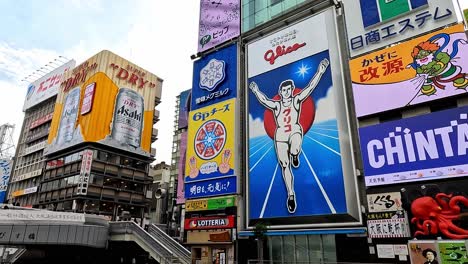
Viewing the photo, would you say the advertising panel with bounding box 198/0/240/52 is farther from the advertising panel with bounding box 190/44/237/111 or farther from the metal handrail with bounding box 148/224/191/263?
the metal handrail with bounding box 148/224/191/263

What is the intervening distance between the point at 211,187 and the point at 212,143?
444cm

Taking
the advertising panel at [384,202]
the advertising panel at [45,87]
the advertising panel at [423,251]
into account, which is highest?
the advertising panel at [45,87]

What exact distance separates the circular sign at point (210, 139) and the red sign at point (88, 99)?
3187cm

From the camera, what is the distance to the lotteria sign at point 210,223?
2978 cm

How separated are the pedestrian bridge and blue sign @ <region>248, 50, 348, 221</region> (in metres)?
9.24

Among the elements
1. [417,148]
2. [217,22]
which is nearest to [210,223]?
[417,148]

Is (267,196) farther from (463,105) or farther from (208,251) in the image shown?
(463,105)

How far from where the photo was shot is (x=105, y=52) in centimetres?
6312

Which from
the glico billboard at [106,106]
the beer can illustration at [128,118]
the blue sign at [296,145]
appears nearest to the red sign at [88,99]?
the glico billboard at [106,106]

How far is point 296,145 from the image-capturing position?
28.0 metres

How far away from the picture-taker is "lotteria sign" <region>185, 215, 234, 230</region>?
29.8 m

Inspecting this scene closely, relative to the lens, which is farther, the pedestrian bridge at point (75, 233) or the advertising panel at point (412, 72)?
the pedestrian bridge at point (75, 233)

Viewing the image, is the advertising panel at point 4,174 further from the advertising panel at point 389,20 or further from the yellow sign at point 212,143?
the advertising panel at point 389,20

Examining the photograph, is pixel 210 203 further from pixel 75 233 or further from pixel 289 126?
pixel 75 233
